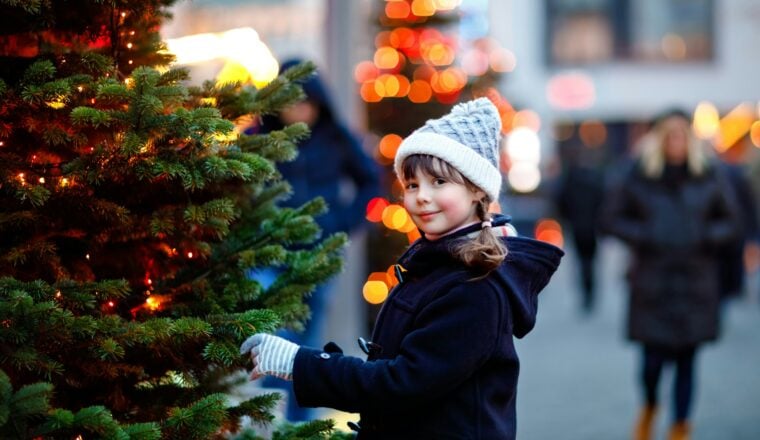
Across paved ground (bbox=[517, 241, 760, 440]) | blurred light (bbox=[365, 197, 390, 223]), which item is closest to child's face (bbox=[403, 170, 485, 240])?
paved ground (bbox=[517, 241, 760, 440])

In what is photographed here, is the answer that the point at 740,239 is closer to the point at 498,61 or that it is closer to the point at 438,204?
the point at 498,61

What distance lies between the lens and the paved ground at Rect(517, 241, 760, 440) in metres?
7.06

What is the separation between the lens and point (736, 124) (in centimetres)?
3275

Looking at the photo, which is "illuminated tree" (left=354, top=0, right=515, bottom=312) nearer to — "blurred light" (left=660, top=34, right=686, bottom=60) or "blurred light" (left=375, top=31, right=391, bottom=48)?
"blurred light" (left=375, top=31, right=391, bottom=48)

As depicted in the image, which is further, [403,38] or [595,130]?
[595,130]

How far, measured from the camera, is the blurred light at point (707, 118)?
32875 millimetres

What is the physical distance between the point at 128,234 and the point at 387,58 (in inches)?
280

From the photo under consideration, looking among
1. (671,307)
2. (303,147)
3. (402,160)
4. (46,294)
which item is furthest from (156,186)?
(671,307)

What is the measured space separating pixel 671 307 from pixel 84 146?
4.72m

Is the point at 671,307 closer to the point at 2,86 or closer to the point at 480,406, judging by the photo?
the point at 480,406

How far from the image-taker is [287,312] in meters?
2.81

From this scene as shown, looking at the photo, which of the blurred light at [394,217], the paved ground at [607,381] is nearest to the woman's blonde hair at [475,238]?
the paved ground at [607,381]

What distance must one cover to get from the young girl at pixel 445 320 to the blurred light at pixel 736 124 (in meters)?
30.6

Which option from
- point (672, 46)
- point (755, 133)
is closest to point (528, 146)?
point (755, 133)
